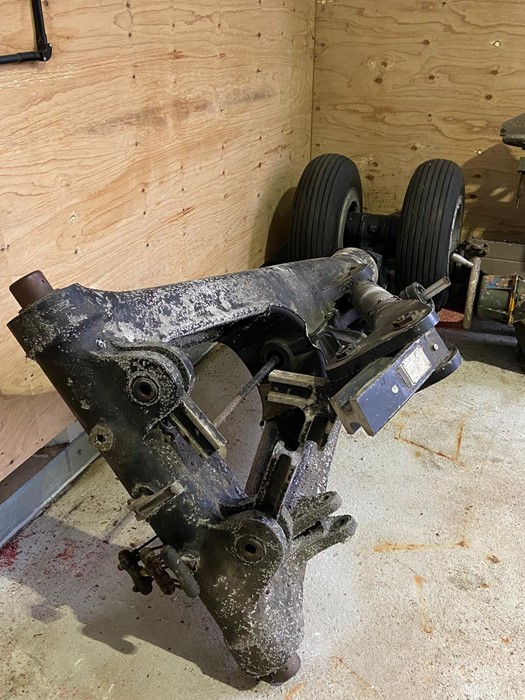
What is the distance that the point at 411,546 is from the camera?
1548mm

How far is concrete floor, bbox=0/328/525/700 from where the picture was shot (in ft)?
4.02

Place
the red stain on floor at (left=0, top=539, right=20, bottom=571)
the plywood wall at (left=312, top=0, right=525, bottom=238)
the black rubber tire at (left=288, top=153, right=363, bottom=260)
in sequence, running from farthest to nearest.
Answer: the plywood wall at (left=312, top=0, right=525, bottom=238) → the black rubber tire at (left=288, top=153, right=363, bottom=260) → the red stain on floor at (left=0, top=539, right=20, bottom=571)

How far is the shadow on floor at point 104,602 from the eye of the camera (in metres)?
1.29

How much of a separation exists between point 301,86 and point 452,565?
2.23m

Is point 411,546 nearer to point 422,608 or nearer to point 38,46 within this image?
point 422,608

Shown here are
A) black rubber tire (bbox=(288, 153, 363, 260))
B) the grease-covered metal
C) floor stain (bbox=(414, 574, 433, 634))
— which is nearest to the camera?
the grease-covered metal

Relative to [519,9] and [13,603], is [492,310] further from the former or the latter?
[13,603]

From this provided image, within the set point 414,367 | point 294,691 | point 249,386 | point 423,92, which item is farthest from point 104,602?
point 423,92

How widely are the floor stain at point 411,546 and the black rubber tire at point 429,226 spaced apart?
116 cm

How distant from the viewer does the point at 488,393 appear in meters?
2.22

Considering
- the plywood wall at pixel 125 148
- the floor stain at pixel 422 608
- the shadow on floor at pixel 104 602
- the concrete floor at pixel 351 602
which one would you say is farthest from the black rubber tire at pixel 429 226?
the shadow on floor at pixel 104 602

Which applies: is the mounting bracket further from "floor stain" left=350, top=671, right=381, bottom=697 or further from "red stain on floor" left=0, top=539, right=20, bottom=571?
"floor stain" left=350, top=671, right=381, bottom=697

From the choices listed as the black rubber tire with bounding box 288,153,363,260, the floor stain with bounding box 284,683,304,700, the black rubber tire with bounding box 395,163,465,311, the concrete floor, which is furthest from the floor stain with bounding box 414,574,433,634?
the black rubber tire with bounding box 288,153,363,260

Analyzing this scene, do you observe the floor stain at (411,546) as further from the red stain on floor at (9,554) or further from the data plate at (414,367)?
the red stain on floor at (9,554)
